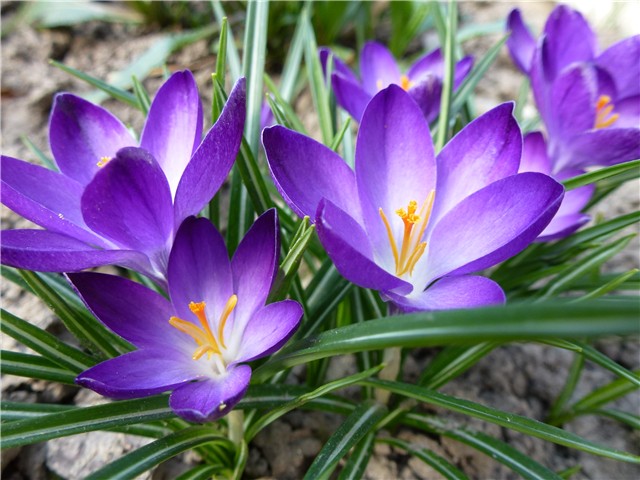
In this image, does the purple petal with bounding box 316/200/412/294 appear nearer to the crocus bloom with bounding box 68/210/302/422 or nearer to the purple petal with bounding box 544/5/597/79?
the crocus bloom with bounding box 68/210/302/422

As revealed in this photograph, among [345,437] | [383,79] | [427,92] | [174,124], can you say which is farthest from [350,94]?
[345,437]

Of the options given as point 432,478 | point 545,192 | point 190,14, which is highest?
point 190,14

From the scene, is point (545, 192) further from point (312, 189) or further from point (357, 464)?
point (357, 464)

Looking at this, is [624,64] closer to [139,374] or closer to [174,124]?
[174,124]

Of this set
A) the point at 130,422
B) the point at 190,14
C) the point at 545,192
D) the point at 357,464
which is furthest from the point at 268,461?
the point at 190,14

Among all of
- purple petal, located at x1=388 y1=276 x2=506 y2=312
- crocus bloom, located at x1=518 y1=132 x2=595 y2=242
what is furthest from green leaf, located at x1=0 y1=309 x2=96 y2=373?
crocus bloom, located at x1=518 y1=132 x2=595 y2=242

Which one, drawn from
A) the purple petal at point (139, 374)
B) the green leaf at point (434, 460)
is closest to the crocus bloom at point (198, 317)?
the purple petal at point (139, 374)
